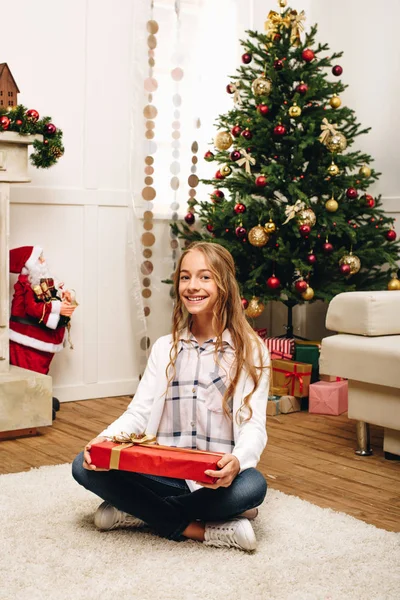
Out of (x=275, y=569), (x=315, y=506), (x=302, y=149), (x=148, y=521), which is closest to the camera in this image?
(x=275, y=569)

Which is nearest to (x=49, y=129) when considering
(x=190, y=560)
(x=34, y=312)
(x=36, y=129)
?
(x=36, y=129)

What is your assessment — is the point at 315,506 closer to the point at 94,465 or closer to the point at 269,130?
the point at 94,465

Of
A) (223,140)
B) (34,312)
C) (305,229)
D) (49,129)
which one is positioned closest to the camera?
(49,129)

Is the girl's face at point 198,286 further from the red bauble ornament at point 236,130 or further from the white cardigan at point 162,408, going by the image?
the red bauble ornament at point 236,130

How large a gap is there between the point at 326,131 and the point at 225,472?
244 centimetres

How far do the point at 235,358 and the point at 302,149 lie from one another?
1.99 m

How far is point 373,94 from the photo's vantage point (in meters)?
4.48

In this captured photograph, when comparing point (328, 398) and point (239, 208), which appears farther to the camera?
point (239, 208)

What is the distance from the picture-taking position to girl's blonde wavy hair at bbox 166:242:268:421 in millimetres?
2123

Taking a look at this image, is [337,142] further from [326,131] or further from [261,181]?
[261,181]

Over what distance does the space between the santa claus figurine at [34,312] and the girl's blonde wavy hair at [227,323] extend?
4.96ft

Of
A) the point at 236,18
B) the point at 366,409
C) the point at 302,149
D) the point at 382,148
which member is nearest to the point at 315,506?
the point at 366,409

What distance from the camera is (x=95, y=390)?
419 centimetres

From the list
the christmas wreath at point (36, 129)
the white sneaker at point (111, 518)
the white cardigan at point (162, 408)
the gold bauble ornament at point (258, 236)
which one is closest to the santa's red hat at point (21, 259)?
the christmas wreath at point (36, 129)
